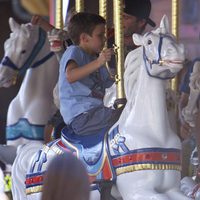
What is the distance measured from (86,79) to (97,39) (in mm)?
253

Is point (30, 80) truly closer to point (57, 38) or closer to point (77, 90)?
point (57, 38)

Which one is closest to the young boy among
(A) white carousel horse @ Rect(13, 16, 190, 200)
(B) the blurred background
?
(A) white carousel horse @ Rect(13, 16, 190, 200)

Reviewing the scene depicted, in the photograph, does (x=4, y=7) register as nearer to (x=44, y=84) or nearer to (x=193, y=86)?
(x=44, y=84)

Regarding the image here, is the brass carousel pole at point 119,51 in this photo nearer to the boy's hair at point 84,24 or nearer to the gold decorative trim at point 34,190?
the boy's hair at point 84,24

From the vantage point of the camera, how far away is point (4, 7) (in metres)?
11.9

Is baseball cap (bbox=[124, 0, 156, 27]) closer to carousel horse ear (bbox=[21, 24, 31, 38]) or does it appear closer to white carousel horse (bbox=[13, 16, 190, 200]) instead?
white carousel horse (bbox=[13, 16, 190, 200])

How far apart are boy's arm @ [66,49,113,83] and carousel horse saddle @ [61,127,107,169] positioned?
0.33 m

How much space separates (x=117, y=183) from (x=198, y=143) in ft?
2.86

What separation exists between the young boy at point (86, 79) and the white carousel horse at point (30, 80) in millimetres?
1732

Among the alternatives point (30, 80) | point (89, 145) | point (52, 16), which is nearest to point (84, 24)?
point (89, 145)

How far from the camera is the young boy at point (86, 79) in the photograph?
6066 millimetres

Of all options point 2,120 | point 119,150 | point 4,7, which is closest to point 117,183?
point 119,150

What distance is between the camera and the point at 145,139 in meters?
5.75


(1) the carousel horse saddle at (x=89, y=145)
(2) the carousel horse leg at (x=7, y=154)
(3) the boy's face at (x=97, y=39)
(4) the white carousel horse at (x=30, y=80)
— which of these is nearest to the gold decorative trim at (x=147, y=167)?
(1) the carousel horse saddle at (x=89, y=145)
